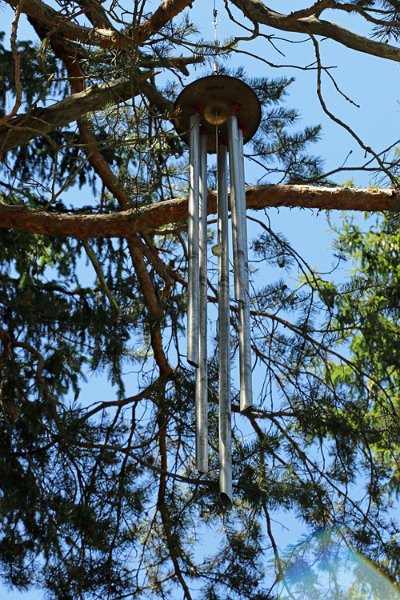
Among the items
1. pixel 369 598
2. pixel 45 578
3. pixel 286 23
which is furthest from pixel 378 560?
pixel 286 23

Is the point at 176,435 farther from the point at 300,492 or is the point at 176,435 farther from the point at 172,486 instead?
the point at 300,492

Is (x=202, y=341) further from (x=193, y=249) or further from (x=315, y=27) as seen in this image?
(x=315, y=27)

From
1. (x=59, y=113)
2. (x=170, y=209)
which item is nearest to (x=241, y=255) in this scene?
(x=170, y=209)

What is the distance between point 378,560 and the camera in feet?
17.7

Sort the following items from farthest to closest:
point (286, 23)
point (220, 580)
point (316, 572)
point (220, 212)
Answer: point (220, 580) < point (316, 572) < point (286, 23) < point (220, 212)

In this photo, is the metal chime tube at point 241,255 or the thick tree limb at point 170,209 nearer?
the metal chime tube at point 241,255

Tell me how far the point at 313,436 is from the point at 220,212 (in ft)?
5.41

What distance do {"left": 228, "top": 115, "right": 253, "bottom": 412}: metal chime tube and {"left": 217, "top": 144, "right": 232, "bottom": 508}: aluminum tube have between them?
2.2 inches

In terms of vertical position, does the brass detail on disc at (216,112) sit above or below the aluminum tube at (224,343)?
above

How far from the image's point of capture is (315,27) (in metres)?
4.91

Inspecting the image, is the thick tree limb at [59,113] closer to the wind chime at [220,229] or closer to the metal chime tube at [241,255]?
the wind chime at [220,229]

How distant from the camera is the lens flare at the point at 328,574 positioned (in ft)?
17.3

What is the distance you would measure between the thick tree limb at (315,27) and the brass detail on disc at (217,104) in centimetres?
47

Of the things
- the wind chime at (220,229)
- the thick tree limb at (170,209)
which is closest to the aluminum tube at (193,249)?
the wind chime at (220,229)
